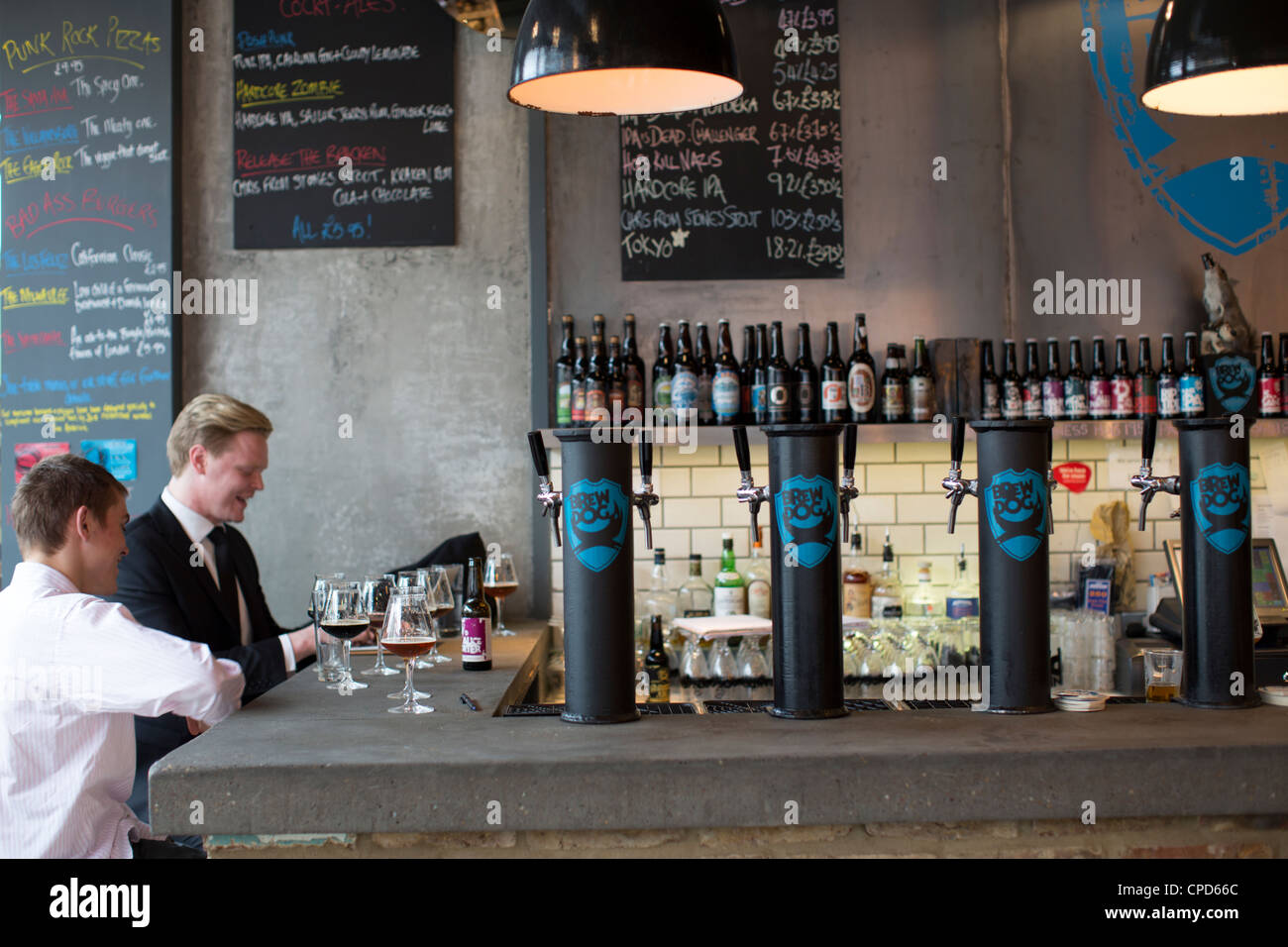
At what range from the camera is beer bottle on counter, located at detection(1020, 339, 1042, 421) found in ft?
13.3

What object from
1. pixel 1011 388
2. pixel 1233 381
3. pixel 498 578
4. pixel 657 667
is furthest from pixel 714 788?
pixel 1233 381

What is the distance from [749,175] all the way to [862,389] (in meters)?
0.86

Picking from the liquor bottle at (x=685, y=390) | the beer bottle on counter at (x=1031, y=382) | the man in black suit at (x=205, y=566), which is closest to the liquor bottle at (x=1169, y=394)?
the beer bottle on counter at (x=1031, y=382)

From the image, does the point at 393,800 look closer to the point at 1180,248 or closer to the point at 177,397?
the point at 177,397

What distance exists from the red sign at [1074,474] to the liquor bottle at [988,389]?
0.37 metres

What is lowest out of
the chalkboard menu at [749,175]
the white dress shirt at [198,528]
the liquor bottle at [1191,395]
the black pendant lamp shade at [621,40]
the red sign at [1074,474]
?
the white dress shirt at [198,528]

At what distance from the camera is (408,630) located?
2230mm

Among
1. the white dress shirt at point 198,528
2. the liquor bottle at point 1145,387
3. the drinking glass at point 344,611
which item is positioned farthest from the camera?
the liquor bottle at point 1145,387

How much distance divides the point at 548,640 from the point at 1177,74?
247cm

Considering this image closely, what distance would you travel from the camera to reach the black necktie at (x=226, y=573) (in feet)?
10.7

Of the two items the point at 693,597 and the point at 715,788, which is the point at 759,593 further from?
the point at 715,788

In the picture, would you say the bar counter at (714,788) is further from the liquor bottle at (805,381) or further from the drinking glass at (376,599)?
the liquor bottle at (805,381)

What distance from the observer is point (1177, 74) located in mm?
2338

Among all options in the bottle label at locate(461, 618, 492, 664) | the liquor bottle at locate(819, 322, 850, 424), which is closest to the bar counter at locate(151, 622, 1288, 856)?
the bottle label at locate(461, 618, 492, 664)
